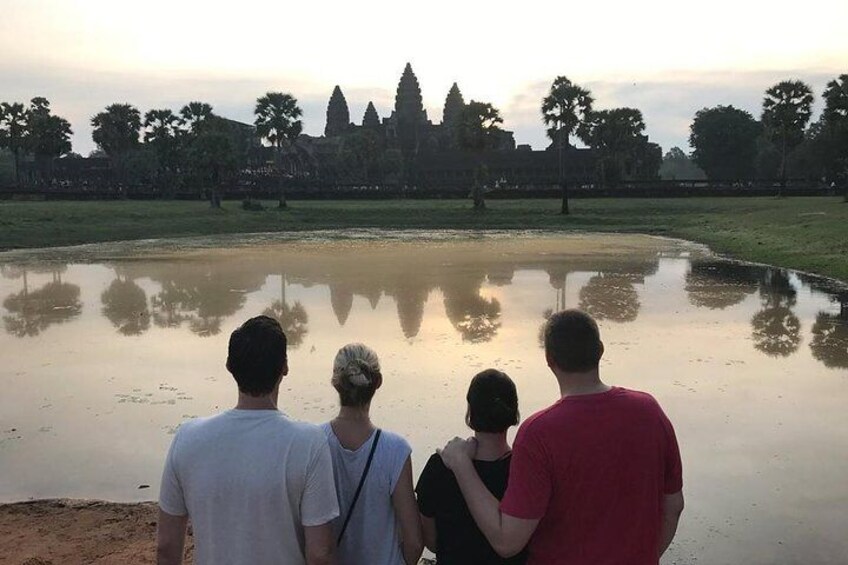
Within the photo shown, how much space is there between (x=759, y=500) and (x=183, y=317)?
10309 millimetres

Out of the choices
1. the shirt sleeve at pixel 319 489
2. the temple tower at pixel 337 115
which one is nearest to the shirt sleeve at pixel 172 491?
the shirt sleeve at pixel 319 489

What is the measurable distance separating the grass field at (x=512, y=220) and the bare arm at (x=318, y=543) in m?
20.1

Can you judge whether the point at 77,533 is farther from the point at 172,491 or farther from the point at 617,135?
the point at 617,135

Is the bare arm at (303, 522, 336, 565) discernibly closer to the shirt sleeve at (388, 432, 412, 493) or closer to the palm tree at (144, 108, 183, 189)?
the shirt sleeve at (388, 432, 412, 493)

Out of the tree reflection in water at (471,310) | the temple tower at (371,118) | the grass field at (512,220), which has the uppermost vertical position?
the temple tower at (371,118)

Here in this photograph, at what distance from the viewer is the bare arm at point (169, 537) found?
2.67 meters

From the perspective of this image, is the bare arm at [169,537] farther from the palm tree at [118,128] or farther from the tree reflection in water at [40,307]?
the palm tree at [118,128]

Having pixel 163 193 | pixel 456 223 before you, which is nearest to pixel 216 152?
pixel 163 193

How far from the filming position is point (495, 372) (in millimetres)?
2656

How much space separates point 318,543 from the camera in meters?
2.59

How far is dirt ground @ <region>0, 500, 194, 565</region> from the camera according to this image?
4762 millimetres

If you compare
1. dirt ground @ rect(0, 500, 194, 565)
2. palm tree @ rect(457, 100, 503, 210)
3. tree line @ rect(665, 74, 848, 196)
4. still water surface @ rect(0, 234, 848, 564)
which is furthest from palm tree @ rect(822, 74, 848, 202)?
dirt ground @ rect(0, 500, 194, 565)

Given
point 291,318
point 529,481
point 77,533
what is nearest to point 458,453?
point 529,481

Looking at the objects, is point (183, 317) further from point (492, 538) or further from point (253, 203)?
point (253, 203)
